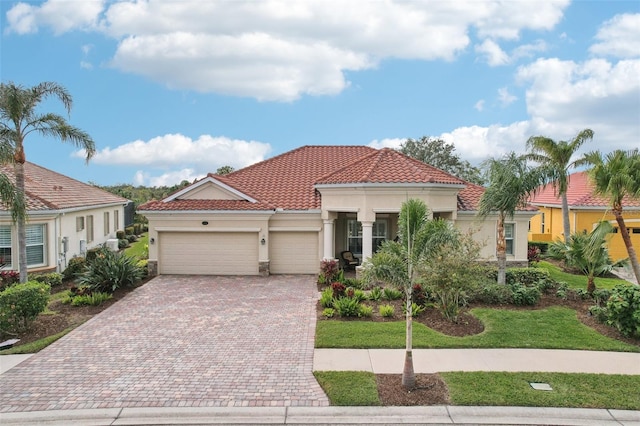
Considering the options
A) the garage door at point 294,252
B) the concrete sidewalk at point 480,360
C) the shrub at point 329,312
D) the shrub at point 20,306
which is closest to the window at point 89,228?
the garage door at point 294,252

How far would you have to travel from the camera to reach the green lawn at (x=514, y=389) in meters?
7.49

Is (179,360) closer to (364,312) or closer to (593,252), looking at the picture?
(364,312)

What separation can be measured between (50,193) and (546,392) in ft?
71.8

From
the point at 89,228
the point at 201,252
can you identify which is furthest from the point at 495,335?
the point at 89,228

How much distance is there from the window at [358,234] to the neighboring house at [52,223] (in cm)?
1313

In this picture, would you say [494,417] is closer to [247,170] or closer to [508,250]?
[508,250]

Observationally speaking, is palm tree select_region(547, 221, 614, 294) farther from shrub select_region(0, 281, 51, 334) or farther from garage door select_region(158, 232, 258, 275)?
shrub select_region(0, 281, 51, 334)

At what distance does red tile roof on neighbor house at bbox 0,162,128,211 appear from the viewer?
60.4ft

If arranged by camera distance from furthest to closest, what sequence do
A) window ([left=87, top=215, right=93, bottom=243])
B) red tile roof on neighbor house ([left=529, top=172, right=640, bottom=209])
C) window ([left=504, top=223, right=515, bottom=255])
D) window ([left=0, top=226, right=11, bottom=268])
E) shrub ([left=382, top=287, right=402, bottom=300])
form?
window ([left=87, top=215, right=93, bottom=243]) < red tile roof on neighbor house ([left=529, top=172, right=640, bottom=209]) < window ([left=504, top=223, right=515, bottom=255]) < window ([left=0, top=226, right=11, bottom=268]) < shrub ([left=382, top=287, right=402, bottom=300])

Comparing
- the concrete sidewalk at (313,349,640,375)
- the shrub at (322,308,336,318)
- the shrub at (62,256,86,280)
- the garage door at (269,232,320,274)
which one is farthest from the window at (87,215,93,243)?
the concrete sidewalk at (313,349,640,375)

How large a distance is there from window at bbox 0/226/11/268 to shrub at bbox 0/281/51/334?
24.1 feet

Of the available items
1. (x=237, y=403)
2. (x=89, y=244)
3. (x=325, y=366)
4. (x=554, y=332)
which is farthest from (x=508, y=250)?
(x=89, y=244)

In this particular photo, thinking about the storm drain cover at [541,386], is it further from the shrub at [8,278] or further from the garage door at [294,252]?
the shrub at [8,278]

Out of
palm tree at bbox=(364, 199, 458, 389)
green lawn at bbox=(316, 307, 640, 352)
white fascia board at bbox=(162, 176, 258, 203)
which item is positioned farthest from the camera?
white fascia board at bbox=(162, 176, 258, 203)
